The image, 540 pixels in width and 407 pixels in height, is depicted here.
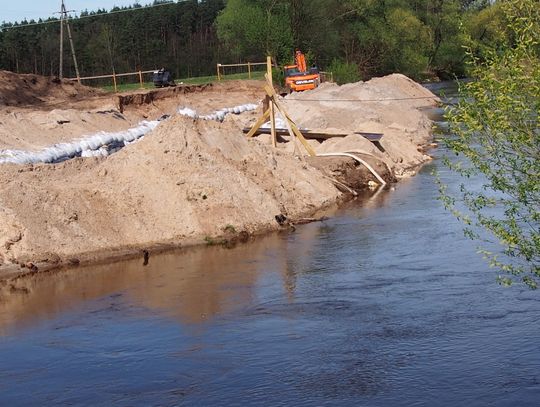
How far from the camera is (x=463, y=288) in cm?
1565

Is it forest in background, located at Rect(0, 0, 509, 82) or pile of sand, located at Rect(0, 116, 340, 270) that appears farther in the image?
forest in background, located at Rect(0, 0, 509, 82)

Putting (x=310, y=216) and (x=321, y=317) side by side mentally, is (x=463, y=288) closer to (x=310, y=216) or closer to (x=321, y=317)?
(x=321, y=317)

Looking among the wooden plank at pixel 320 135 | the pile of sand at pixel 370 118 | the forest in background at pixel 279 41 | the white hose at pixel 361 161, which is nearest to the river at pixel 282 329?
the white hose at pixel 361 161

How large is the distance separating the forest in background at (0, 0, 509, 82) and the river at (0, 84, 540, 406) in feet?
163

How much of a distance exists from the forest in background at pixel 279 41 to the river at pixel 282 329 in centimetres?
4961

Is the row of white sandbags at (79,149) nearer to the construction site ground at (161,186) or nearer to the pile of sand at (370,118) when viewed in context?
the construction site ground at (161,186)

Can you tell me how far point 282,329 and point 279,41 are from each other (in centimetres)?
5665

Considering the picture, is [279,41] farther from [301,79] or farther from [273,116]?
[273,116]

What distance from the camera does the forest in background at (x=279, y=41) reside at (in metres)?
70.4

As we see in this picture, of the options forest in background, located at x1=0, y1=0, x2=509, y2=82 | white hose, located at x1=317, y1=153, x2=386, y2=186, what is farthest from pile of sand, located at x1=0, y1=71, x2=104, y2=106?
forest in background, located at x1=0, y1=0, x2=509, y2=82

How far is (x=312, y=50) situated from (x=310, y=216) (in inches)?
2005

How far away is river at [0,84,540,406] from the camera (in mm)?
11727

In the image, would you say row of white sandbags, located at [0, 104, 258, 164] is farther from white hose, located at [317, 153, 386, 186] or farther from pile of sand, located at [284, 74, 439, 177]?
pile of sand, located at [284, 74, 439, 177]

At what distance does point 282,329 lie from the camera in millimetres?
14180
